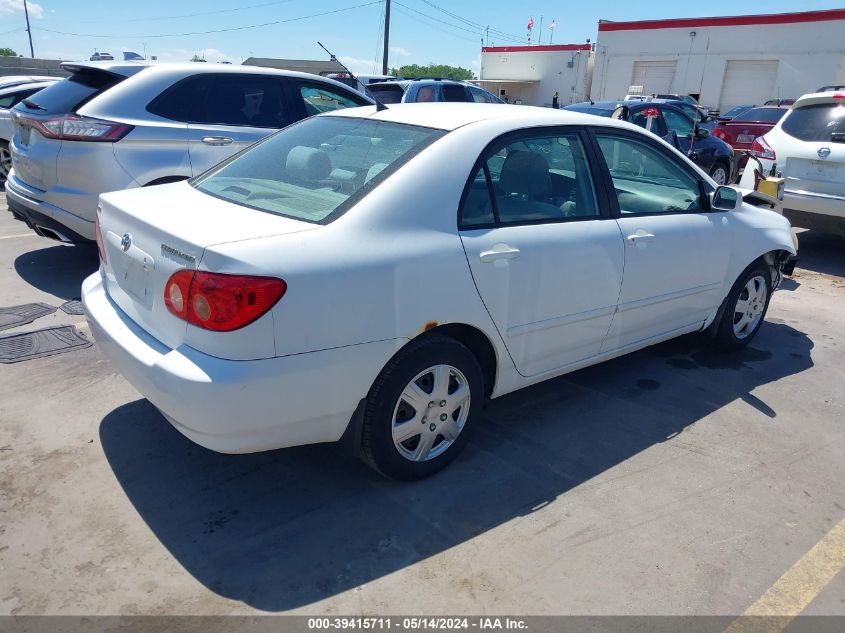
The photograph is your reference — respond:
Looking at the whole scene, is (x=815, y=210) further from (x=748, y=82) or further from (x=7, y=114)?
(x=748, y=82)

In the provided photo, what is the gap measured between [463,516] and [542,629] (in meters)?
0.68

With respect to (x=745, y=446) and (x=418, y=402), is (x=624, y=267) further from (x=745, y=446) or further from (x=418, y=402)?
(x=418, y=402)

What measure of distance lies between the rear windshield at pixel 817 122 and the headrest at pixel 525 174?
18.1ft

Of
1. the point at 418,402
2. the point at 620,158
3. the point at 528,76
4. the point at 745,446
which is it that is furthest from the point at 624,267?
the point at 528,76

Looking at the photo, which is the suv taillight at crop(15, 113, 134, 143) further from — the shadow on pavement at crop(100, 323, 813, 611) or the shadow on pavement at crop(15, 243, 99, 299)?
the shadow on pavement at crop(100, 323, 813, 611)

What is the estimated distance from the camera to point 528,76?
4875 cm

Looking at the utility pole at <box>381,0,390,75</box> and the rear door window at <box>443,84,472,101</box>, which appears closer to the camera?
the rear door window at <box>443,84,472,101</box>

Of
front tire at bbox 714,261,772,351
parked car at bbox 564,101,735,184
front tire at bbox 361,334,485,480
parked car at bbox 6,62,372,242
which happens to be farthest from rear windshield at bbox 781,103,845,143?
front tire at bbox 361,334,485,480

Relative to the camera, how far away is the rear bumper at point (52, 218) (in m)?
5.44

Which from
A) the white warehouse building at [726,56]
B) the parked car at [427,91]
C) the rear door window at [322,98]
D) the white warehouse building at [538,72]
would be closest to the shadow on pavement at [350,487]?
the rear door window at [322,98]

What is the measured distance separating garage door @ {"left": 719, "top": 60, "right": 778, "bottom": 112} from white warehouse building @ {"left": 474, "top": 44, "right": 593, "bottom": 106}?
30.9 ft

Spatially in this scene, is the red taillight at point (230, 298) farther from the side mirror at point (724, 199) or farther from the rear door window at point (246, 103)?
the rear door window at point (246, 103)

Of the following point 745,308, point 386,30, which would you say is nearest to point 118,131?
point 745,308

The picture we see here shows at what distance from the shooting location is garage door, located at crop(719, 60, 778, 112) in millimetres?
35469
